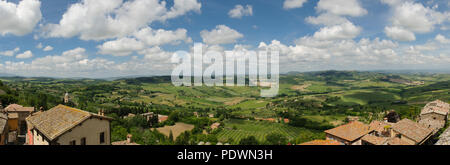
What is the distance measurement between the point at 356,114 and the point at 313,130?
28.7m

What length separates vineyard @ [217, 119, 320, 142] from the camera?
79.6 m

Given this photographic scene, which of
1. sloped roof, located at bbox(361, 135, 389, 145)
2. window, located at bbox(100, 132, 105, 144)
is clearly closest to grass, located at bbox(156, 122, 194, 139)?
sloped roof, located at bbox(361, 135, 389, 145)

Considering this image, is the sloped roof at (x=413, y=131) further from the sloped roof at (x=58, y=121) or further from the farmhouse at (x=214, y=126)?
the farmhouse at (x=214, y=126)

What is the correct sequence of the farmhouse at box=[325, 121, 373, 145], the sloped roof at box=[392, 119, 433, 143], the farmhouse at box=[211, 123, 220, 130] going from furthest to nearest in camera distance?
the farmhouse at box=[211, 123, 220, 130] < the farmhouse at box=[325, 121, 373, 145] < the sloped roof at box=[392, 119, 433, 143]

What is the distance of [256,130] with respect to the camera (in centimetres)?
8762

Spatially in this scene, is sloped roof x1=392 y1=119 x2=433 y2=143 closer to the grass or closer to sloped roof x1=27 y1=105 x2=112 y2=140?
sloped roof x1=27 y1=105 x2=112 y2=140

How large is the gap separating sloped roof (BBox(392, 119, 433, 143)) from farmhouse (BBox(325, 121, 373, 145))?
3899mm

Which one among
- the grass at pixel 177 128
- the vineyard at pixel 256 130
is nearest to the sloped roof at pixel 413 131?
→ the vineyard at pixel 256 130

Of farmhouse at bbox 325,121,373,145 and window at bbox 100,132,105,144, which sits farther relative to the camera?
farmhouse at bbox 325,121,373,145

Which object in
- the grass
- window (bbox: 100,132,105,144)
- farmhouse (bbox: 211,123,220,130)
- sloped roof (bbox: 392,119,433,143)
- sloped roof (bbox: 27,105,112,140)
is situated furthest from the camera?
farmhouse (bbox: 211,123,220,130)

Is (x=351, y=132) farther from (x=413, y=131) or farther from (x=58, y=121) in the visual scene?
(x=58, y=121)

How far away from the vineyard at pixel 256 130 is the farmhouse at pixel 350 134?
4329 centimetres
